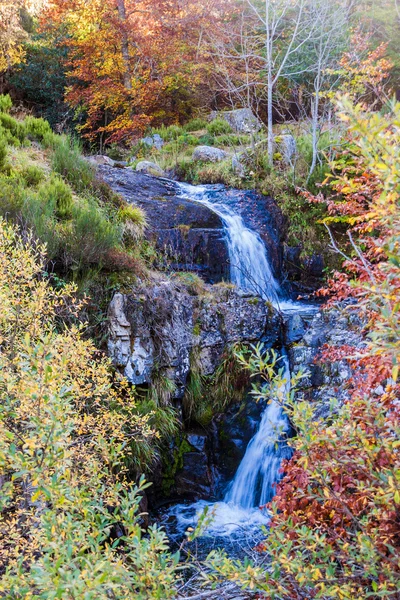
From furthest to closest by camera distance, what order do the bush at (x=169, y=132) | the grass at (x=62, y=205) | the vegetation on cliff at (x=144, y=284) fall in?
the bush at (x=169, y=132) → the grass at (x=62, y=205) → the vegetation on cliff at (x=144, y=284)

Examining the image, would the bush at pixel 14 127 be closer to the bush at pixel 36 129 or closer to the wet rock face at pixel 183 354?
the bush at pixel 36 129

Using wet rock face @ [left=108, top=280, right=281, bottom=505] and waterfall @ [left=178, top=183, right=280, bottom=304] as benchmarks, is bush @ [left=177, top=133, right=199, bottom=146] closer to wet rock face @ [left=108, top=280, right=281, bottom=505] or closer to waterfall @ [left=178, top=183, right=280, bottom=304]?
waterfall @ [left=178, top=183, right=280, bottom=304]

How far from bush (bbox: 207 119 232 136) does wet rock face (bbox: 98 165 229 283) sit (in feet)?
19.1

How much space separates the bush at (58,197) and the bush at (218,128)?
8.63m

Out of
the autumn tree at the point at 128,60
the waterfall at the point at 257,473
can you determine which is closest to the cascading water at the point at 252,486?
the waterfall at the point at 257,473

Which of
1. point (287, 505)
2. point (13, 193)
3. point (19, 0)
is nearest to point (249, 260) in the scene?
point (13, 193)

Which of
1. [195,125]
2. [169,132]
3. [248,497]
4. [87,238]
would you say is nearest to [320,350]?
[248,497]

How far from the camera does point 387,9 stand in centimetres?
1602

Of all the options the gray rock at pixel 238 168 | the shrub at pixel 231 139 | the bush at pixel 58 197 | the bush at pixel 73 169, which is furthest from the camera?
the shrub at pixel 231 139

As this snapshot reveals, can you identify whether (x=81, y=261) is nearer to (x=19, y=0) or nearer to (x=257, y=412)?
(x=257, y=412)

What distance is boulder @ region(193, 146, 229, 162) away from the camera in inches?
435

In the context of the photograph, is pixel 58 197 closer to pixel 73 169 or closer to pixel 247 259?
pixel 73 169

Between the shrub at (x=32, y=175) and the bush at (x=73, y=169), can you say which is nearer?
the shrub at (x=32, y=175)

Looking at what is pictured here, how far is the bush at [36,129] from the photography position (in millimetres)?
7607
